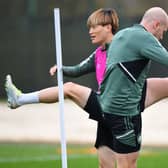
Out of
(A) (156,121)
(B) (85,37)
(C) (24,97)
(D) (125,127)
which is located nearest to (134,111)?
(D) (125,127)

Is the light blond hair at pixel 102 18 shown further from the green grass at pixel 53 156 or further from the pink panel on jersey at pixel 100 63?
the green grass at pixel 53 156

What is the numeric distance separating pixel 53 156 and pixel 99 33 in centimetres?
454

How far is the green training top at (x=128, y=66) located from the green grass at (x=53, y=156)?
3.72 meters

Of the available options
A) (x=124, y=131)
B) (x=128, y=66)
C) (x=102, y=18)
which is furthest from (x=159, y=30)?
(x=124, y=131)

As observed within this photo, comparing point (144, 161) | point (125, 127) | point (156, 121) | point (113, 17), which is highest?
point (113, 17)

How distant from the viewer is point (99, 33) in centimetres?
692

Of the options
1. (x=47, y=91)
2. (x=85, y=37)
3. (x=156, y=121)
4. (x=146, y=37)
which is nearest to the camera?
(x=146, y=37)

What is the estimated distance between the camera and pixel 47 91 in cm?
685

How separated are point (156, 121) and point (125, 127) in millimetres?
8802

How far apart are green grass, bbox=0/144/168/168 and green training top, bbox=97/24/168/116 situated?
3716 mm

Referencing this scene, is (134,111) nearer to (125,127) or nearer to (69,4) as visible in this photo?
(125,127)

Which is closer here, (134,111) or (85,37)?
(134,111)

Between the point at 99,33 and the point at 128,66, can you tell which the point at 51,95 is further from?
the point at 128,66

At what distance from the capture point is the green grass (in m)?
10.2
